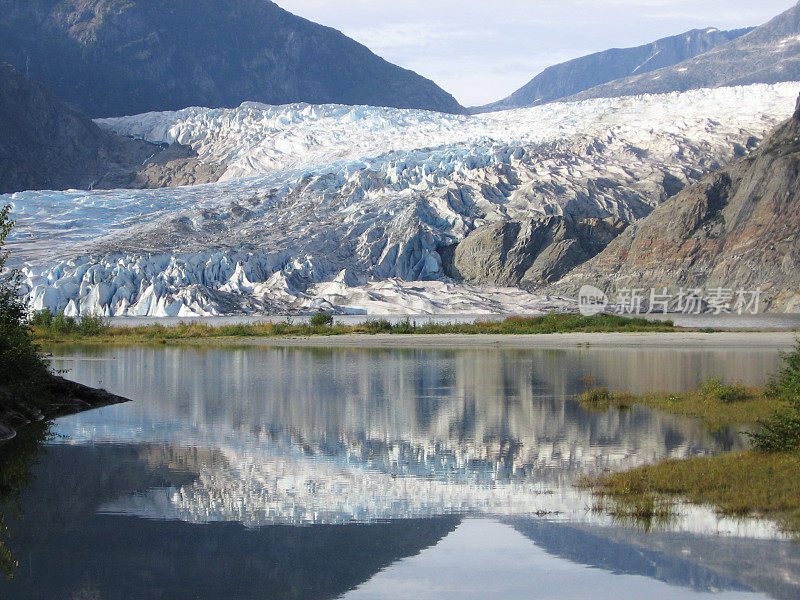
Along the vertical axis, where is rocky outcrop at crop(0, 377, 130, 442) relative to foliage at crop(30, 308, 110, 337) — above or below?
above

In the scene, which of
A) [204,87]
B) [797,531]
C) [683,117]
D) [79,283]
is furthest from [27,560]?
[204,87]

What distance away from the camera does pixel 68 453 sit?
10.6 meters

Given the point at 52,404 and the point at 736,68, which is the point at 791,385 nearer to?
the point at 52,404

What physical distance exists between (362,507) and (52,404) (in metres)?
8.84

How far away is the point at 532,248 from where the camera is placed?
174 ft

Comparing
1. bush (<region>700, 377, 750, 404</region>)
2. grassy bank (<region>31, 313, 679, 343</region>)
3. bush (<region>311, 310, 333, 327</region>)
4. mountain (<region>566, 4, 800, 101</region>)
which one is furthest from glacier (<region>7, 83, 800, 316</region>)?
mountain (<region>566, 4, 800, 101</region>)

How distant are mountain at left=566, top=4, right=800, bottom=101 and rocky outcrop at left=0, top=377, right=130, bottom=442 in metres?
103

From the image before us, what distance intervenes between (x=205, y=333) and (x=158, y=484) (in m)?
29.3

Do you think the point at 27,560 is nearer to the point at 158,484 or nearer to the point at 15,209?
the point at 158,484

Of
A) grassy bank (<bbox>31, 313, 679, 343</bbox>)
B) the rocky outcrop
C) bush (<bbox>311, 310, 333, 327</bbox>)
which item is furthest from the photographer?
bush (<bbox>311, 310, 333, 327</bbox>)

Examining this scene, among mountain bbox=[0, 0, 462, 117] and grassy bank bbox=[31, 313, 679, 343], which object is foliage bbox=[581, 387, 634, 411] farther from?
mountain bbox=[0, 0, 462, 117]

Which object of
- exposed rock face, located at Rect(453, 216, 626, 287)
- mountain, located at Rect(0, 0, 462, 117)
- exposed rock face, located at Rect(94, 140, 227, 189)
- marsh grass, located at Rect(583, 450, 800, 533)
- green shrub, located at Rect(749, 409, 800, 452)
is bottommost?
marsh grass, located at Rect(583, 450, 800, 533)

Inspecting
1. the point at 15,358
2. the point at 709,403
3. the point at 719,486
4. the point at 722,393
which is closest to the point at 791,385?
the point at 709,403

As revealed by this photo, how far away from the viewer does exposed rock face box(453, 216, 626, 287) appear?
2064 inches
